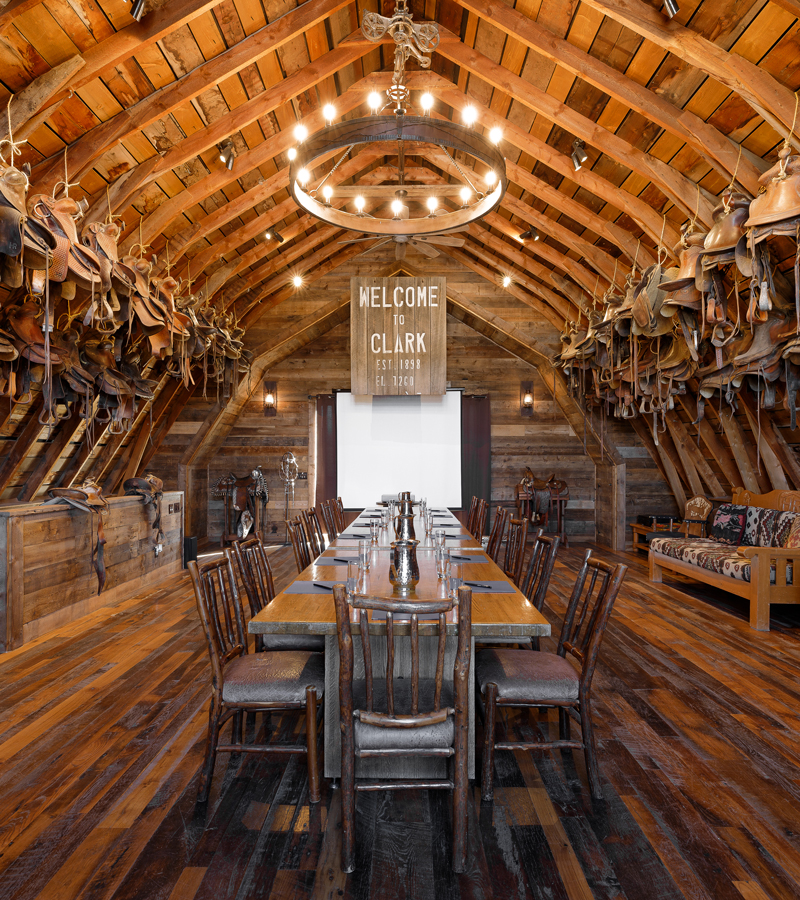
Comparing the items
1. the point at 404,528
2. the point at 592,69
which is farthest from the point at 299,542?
the point at 592,69

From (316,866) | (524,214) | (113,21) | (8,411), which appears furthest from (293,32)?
(316,866)

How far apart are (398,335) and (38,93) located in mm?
3763

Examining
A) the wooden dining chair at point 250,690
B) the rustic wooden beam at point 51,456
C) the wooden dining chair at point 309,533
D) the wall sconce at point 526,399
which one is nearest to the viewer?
the wooden dining chair at point 250,690

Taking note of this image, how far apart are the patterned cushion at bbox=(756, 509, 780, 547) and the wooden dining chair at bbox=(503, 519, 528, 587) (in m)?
3.23

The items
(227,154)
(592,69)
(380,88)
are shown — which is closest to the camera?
(592,69)

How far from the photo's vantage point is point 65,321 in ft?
14.5

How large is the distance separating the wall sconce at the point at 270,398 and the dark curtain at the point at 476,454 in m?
3.04

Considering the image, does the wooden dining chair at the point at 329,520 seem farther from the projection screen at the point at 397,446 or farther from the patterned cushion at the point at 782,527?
the patterned cushion at the point at 782,527

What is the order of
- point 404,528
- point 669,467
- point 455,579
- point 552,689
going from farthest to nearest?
point 669,467 → point 404,528 → point 455,579 → point 552,689

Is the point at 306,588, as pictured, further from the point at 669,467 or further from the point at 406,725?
the point at 669,467

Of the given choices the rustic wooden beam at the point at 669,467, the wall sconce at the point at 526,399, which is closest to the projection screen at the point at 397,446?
the wall sconce at the point at 526,399

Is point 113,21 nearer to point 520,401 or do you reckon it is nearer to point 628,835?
point 628,835

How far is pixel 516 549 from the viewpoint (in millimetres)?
3703

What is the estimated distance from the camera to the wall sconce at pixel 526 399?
30.1 ft
